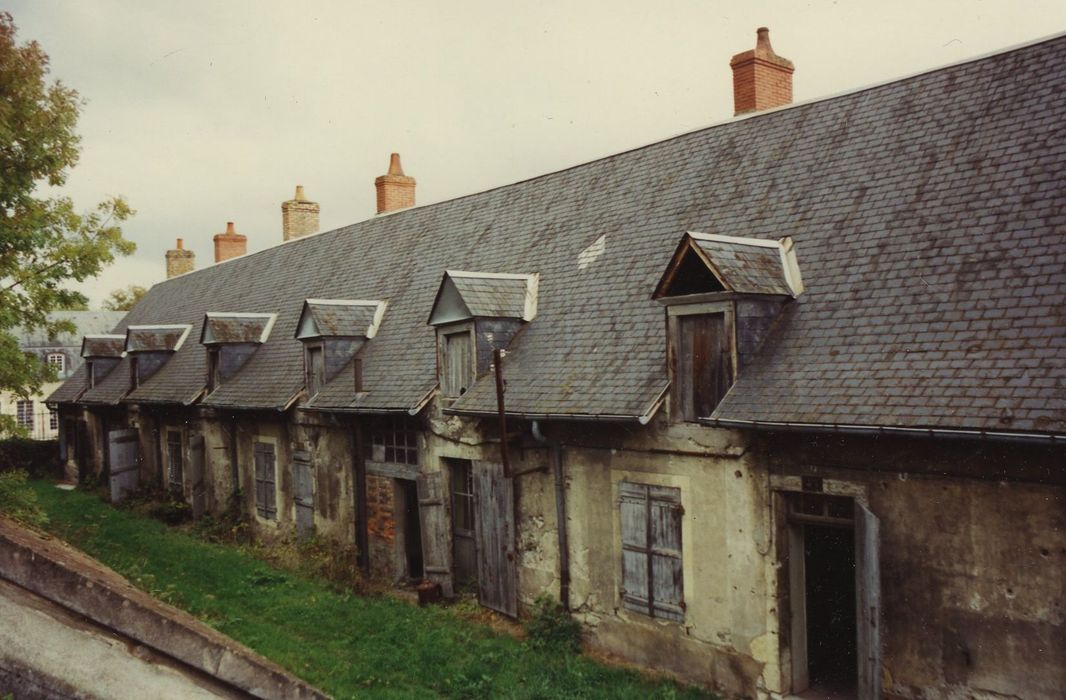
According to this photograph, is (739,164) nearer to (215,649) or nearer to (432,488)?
(432,488)

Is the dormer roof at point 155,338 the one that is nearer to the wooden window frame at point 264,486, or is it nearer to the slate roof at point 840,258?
the wooden window frame at point 264,486

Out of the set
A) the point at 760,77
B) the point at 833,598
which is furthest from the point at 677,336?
the point at 760,77

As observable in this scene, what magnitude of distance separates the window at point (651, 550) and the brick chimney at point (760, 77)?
746 cm

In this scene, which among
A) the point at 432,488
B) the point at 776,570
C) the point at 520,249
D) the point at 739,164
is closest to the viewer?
the point at 776,570

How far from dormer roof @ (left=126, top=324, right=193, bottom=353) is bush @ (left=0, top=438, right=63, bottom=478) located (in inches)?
380

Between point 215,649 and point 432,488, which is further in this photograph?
point 432,488

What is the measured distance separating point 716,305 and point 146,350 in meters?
19.5

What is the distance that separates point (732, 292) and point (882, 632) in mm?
3839

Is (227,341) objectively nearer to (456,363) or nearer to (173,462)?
(173,462)

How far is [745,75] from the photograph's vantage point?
46.6 ft

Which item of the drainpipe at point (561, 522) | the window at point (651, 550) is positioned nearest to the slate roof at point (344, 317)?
the drainpipe at point (561, 522)

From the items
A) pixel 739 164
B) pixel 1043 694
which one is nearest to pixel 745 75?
pixel 739 164

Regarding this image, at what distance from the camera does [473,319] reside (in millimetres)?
12805

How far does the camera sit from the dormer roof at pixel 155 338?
24.0m
